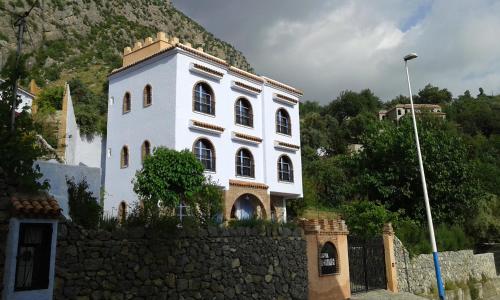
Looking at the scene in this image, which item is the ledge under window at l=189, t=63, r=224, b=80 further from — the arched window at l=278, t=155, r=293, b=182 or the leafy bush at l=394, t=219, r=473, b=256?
the leafy bush at l=394, t=219, r=473, b=256

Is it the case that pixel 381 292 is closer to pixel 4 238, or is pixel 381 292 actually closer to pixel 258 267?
pixel 258 267

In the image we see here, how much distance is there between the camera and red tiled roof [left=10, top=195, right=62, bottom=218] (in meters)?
8.45

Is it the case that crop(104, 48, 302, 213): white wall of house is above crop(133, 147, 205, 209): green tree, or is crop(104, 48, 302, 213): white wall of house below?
above

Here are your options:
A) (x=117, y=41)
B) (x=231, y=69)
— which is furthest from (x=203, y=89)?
(x=117, y=41)

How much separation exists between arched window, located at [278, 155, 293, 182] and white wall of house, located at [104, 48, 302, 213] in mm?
517

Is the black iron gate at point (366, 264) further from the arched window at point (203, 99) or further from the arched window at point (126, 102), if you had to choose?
the arched window at point (126, 102)

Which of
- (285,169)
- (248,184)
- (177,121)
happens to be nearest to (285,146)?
(285,169)

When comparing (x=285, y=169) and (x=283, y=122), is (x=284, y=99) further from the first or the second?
(x=285, y=169)

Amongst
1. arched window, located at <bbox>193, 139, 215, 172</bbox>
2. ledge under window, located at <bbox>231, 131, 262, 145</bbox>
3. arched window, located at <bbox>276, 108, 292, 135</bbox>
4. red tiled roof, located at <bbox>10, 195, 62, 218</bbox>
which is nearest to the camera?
red tiled roof, located at <bbox>10, 195, 62, 218</bbox>

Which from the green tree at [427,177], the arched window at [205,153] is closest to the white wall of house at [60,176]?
the arched window at [205,153]

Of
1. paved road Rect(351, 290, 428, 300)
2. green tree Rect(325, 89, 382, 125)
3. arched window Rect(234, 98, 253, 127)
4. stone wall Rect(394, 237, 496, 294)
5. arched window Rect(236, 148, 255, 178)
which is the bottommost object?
paved road Rect(351, 290, 428, 300)

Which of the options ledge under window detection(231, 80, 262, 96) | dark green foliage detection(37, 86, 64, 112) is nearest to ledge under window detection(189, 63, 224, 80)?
ledge under window detection(231, 80, 262, 96)

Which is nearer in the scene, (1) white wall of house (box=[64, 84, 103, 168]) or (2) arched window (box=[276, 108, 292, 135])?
(1) white wall of house (box=[64, 84, 103, 168])

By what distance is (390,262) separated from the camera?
1848 centimetres
